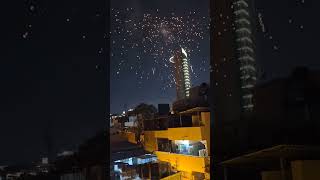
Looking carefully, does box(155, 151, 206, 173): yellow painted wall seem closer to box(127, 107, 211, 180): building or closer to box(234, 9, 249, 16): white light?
box(127, 107, 211, 180): building

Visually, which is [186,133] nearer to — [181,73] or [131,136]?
[181,73]

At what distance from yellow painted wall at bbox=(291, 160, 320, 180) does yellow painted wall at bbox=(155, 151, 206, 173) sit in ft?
6.47

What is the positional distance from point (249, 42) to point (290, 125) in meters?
0.98

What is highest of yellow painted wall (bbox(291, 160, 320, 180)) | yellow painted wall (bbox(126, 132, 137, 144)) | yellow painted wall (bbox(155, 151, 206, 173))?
yellow painted wall (bbox(126, 132, 137, 144))

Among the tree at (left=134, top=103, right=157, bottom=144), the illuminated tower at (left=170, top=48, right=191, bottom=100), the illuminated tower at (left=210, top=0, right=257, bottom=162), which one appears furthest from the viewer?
the tree at (left=134, top=103, right=157, bottom=144)

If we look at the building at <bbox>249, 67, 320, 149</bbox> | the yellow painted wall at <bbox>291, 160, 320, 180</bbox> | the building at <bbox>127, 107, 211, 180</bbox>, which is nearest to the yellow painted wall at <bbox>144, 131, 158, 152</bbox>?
the building at <bbox>127, 107, 211, 180</bbox>

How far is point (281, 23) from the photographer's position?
369 centimetres

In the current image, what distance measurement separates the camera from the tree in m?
5.32

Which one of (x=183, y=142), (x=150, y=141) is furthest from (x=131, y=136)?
(x=183, y=142)

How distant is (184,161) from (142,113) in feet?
3.42

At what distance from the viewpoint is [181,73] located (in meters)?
5.32

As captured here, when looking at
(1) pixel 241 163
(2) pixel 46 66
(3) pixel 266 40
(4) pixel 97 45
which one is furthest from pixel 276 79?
(2) pixel 46 66

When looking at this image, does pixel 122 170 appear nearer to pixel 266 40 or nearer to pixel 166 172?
pixel 166 172

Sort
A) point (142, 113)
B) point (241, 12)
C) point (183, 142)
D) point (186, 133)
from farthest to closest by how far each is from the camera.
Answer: point (142, 113), point (183, 142), point (186, 133), point (241, 12)
